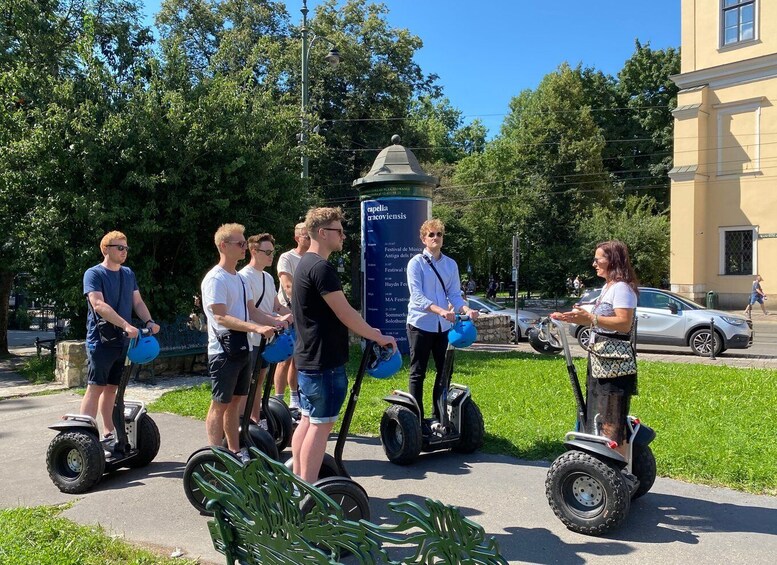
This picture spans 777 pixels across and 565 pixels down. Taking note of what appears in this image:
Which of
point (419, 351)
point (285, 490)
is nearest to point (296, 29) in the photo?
point (419, 351)

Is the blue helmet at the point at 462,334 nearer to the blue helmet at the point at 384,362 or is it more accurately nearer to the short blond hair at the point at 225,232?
the blue helmet at the point at 384,362

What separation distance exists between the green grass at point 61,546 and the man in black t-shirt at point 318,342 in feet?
3.13

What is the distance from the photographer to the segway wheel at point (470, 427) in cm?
578

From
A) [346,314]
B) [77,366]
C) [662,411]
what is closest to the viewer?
[346,314]

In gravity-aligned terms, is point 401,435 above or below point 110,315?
below

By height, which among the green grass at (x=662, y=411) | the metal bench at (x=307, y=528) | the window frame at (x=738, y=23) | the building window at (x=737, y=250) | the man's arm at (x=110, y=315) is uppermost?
the window frame at (x=738, y=23)

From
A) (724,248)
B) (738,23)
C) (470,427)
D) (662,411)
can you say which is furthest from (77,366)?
(738,23)

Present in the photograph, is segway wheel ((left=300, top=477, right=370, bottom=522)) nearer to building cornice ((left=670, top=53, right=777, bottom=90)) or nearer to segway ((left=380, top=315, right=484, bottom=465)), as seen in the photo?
segway ((left=380, top=315, right=484, bottom=465))

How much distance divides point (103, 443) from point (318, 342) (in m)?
2.64

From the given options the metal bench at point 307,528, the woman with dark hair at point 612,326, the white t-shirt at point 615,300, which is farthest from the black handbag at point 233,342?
the white t-shirt at point 615,300

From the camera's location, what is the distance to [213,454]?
13.9ft

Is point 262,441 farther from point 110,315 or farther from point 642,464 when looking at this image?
point 642,464

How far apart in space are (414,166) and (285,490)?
9290 mm

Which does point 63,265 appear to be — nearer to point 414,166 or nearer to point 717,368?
point 414,166
